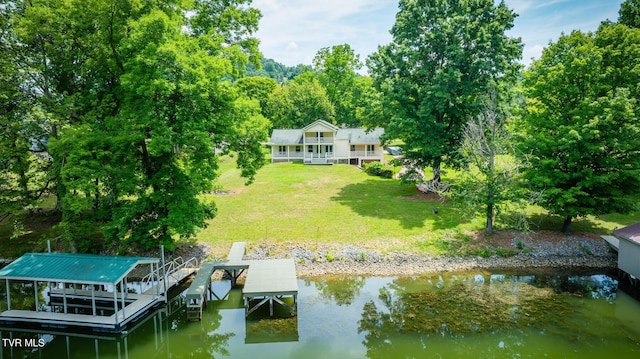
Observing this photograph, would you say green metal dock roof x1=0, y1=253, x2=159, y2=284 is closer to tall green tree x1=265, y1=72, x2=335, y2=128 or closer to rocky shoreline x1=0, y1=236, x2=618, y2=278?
rocky shoreline x1=0, y1=236, x2=618, y2=278

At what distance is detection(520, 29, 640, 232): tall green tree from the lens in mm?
20188

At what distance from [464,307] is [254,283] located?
9009 millimetres

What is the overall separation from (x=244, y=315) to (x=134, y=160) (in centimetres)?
952

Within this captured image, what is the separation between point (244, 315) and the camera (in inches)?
638

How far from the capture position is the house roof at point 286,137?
170 feet

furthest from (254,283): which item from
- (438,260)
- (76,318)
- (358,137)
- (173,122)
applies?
(358,137)

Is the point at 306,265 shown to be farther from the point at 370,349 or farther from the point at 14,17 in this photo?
the point at 14,17

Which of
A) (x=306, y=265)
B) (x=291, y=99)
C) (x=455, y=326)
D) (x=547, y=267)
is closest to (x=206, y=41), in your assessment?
(x=306, y=265)

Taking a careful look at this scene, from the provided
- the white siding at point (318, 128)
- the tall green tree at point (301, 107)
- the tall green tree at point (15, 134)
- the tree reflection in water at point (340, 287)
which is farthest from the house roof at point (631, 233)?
the tall green tree at point (301, 107)

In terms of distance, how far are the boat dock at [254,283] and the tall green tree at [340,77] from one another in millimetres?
47344

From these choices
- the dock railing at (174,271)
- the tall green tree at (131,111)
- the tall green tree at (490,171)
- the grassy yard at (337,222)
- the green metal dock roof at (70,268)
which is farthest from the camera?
the grassy yard at (337,222)

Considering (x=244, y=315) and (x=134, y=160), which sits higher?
(x=134, y=160)

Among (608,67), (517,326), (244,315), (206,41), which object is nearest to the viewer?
(517,326)

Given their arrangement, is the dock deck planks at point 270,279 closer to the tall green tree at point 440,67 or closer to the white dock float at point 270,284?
the white dock float at point 270,284
